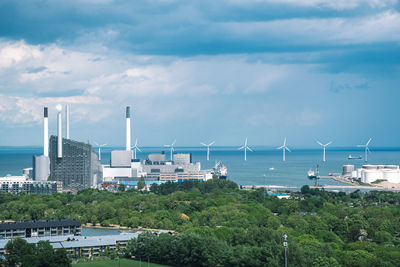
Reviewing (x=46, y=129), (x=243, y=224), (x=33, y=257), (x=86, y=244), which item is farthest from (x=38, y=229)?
(x=46, y=129)

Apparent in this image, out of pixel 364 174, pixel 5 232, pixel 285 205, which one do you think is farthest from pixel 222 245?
pixel 364 174

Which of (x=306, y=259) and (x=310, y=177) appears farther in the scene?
(x=310, y=177)

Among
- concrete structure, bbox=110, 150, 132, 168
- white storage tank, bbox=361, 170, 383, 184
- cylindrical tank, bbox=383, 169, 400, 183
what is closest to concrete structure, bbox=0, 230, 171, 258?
concrete structure, bbox=110, 150, 132, 168

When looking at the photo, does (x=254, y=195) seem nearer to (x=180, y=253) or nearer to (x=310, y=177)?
(x=180, y=253)

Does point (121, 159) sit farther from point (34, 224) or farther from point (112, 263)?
point (112, 263)

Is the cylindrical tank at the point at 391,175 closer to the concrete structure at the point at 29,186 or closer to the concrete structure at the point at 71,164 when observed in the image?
the concrete structure at the point at 71,164

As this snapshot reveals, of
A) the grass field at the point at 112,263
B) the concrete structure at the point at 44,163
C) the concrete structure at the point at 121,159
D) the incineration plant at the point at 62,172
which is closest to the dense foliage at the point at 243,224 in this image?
the grass field at the point at 112,263
